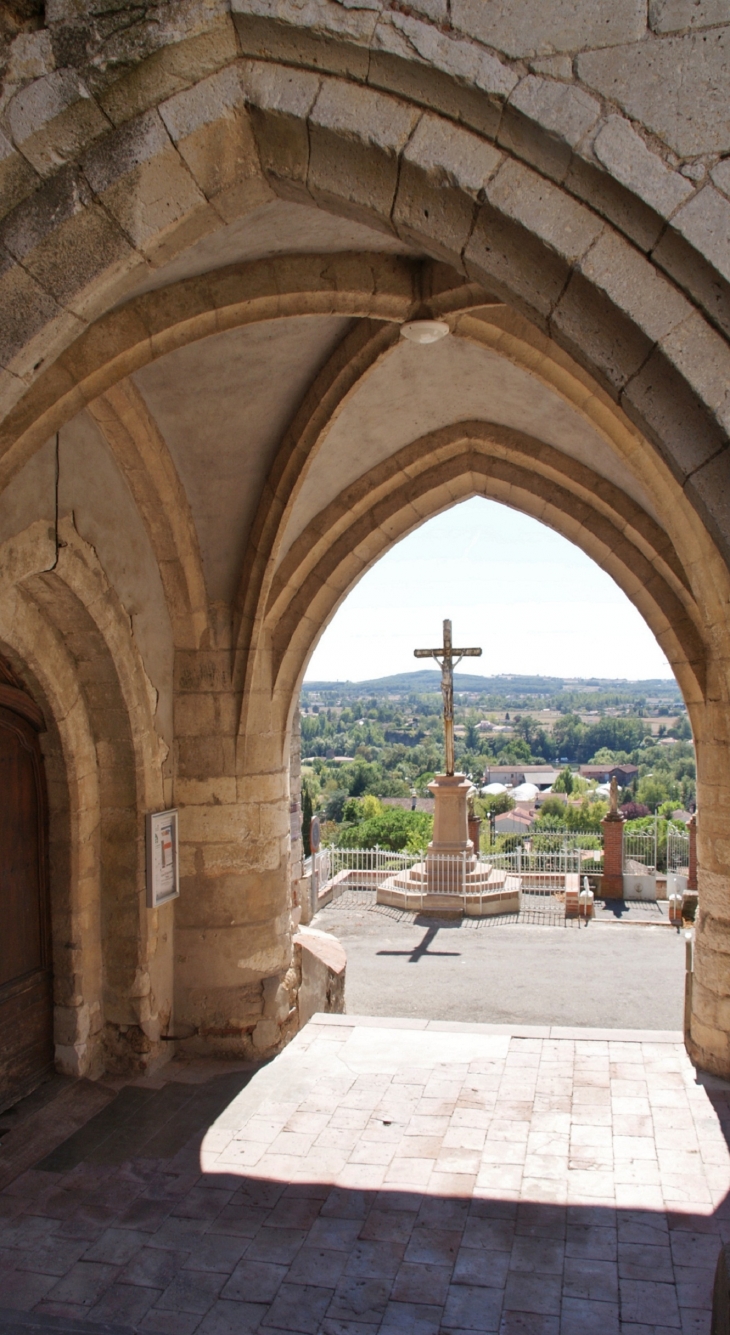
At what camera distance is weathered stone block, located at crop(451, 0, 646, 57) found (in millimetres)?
2303

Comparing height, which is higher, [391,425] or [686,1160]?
[391,425]

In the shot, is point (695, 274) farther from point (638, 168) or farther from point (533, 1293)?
point (533, 1293)

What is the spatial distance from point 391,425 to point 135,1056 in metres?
4.58

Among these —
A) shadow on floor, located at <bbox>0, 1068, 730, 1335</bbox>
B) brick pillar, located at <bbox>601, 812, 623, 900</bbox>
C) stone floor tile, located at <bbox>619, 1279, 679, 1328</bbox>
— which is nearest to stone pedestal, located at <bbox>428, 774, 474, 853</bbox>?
brick pillar, located at <bbox>601, 812, 623, 900</bbox>

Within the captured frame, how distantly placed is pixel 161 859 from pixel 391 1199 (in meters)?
2.57

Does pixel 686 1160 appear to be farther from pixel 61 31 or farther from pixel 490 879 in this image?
pixel 490 879

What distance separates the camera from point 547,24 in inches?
92.0

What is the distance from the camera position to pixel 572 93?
230 centimetres

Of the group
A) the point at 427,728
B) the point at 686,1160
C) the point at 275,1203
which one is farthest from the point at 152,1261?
the point at 427,728

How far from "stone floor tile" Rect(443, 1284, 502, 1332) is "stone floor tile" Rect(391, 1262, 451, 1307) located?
0.16ft

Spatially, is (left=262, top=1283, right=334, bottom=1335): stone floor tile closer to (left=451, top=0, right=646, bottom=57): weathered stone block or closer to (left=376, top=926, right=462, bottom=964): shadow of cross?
(left=451, top=0, right=646, bottom=57): weathered stone block

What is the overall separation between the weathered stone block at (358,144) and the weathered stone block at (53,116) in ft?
1.94

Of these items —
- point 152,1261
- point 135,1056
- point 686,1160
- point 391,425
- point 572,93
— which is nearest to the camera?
point 572,93

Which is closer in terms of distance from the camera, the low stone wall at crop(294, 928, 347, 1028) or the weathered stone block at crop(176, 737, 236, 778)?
the weathered stone block at crop(176, 737, 236, 778)
